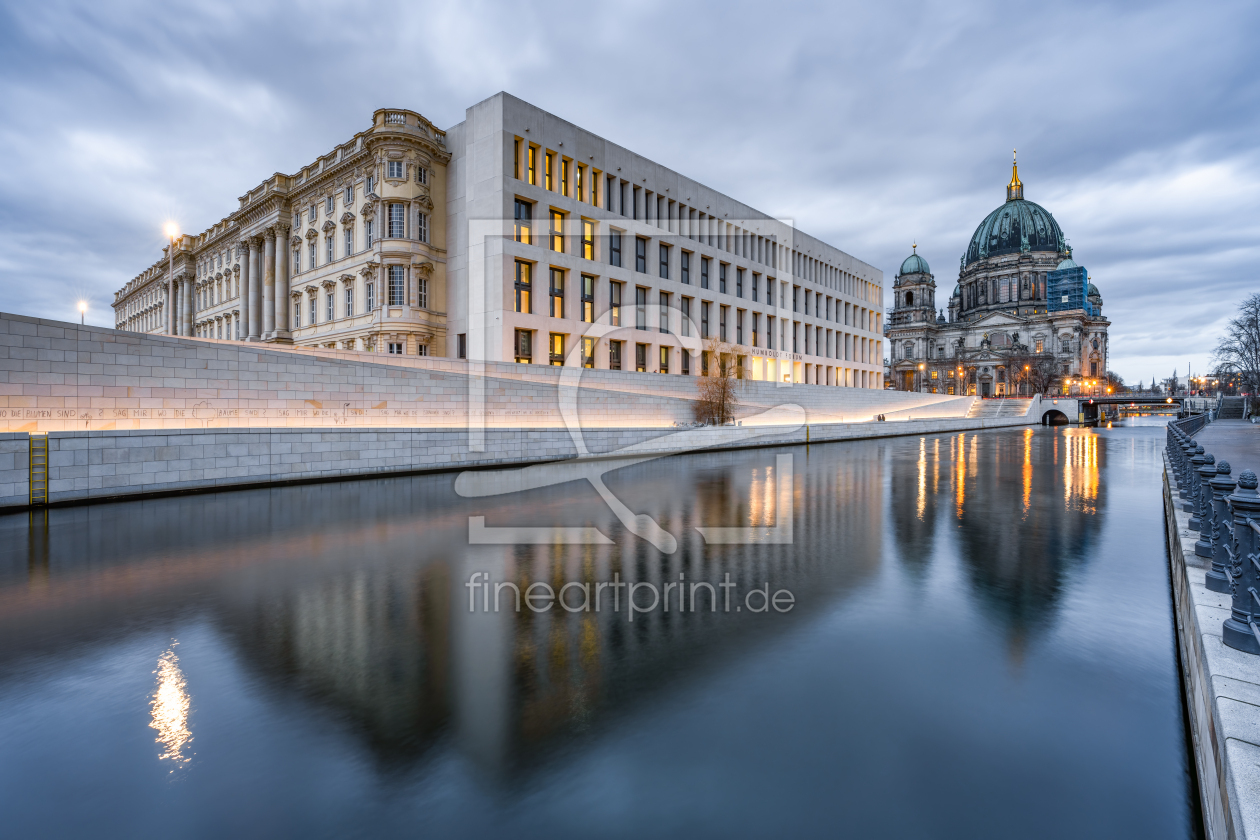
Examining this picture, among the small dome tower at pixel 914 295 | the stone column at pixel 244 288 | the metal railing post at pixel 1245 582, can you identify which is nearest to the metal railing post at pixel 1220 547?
the metal railing post at pixel 1245 582

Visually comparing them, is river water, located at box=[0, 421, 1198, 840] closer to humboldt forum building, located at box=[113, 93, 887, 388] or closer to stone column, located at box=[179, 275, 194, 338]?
humboldt forum building, located at box=[113, 93, 887, 388]

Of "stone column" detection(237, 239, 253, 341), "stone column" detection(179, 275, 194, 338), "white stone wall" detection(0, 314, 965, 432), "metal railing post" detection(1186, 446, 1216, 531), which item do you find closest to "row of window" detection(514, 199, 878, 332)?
"white stone wall" detection(0, 314, 965, 432)

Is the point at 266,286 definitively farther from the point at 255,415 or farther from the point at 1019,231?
the point at 1019,231

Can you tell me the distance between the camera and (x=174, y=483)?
1591 centimetres

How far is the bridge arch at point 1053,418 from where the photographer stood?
82.4m

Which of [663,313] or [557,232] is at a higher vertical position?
[557,232]

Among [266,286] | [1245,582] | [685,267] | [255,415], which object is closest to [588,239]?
[685,267]

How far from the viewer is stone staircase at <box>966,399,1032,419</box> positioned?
76.7 metres

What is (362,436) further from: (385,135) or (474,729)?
(385,135)

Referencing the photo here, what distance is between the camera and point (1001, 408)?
3108 inches

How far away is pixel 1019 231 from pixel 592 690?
532 ft

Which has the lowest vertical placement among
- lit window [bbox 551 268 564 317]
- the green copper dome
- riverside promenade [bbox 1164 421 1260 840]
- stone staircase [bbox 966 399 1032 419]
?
riverside promenade [bbox 1164 421 1260 840]

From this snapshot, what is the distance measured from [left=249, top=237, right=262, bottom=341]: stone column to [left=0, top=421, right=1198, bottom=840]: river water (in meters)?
44.5

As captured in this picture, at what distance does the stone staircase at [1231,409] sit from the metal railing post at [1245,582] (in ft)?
240
